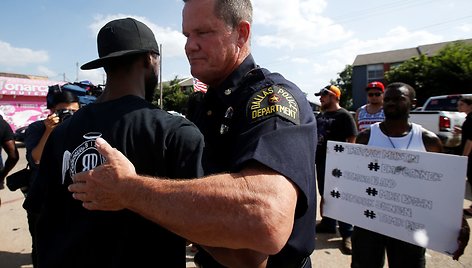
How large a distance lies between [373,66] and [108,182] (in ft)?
148

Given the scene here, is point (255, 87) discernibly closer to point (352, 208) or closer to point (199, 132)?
point (199, 132)

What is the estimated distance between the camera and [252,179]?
997 mm

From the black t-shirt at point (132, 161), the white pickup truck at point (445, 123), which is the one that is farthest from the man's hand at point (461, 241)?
the white pickup truck at point (445, 123)

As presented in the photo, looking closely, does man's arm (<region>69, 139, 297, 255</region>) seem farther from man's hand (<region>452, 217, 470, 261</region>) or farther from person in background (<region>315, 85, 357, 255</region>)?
person in background (<region>315, 85, 357, 255</region>)

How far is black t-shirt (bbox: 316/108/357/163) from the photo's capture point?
15.1 ft

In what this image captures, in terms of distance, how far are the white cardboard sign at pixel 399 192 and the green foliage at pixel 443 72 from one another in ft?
80.7

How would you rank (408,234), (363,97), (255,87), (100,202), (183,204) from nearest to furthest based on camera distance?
Answer: (183,204), (100,202), (255,87), (408,234), (363,97)

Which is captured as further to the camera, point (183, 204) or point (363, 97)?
point (363, 97)


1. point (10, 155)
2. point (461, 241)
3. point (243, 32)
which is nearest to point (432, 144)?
point (461, 241)

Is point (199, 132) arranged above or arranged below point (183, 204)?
above

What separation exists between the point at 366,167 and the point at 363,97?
40.2 m

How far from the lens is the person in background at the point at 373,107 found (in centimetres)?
480

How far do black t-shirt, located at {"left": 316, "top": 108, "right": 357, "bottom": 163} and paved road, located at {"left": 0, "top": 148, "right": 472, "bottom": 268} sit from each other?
1.26m

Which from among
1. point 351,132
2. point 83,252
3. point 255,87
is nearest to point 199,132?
point 255,87
